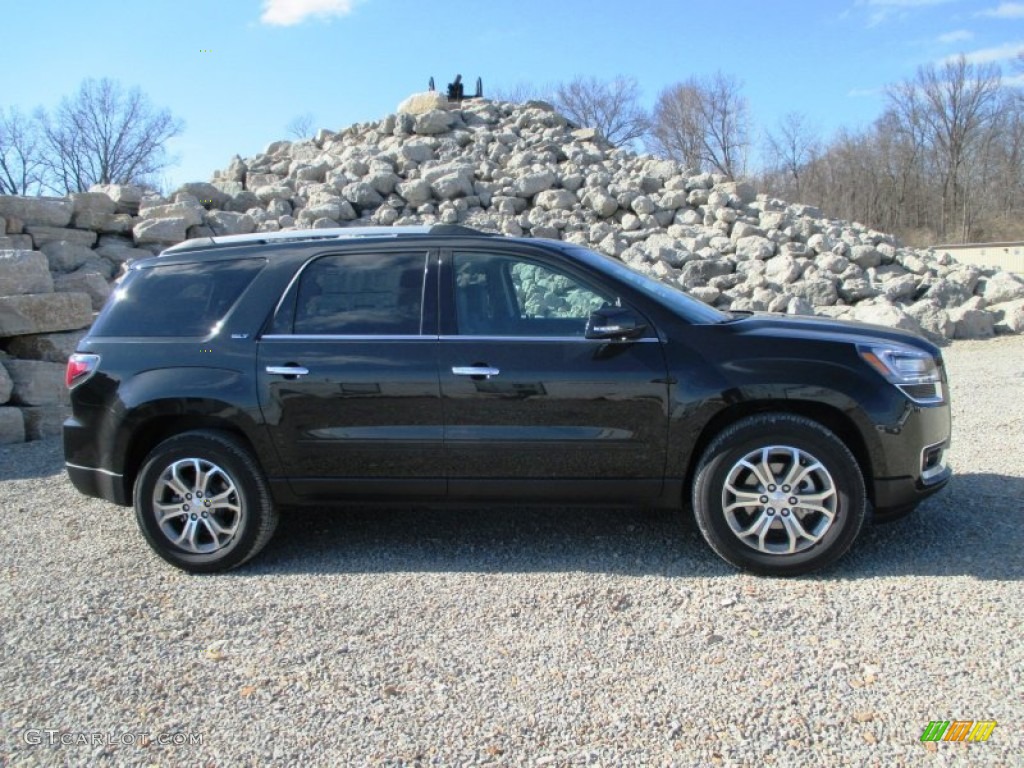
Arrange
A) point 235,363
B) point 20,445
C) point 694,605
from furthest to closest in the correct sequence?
point 20,445 < point 235,363 < point 694,605

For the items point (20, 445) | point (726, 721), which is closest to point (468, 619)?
point (726, 721)

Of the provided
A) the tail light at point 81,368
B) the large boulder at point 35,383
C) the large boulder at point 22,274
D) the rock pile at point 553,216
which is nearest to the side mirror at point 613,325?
the tail light at point 81,368

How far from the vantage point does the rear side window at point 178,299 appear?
15.0ft

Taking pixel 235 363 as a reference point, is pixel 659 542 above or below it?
below

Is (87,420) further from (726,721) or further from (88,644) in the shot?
(726,721)

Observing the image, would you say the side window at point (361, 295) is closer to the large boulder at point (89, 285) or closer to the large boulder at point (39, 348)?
the large boulder at point (39, 348)

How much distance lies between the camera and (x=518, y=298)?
450 centimetres

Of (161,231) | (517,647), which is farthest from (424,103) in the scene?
(517,647)

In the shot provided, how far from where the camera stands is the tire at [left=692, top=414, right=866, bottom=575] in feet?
13.1

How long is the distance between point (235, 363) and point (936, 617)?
3757 millimetres

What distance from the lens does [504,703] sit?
3035 millimetres

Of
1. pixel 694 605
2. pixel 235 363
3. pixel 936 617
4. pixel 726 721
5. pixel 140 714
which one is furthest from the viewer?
pixel 235 363

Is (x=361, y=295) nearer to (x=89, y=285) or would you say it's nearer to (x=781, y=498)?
(x=781, y=498)

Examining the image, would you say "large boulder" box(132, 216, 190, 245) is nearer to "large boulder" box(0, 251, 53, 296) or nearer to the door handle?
"large boulder" box(0, 251, 53, 296)
